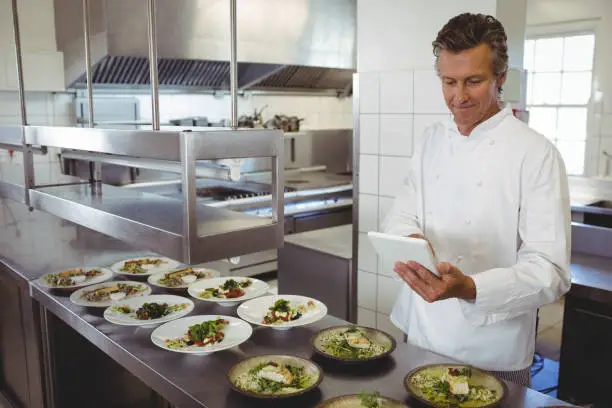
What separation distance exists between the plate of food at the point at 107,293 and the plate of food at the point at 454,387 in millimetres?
1569

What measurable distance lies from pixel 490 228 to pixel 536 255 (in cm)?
27

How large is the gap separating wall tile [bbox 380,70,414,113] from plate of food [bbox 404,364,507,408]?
2043 millimetres

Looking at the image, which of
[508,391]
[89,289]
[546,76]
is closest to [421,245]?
[508,391]

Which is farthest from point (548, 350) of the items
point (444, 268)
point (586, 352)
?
point (444, 268)

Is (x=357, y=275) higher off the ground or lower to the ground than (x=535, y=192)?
lower

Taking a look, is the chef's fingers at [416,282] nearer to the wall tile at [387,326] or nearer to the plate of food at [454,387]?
the plate of food at [454,387]

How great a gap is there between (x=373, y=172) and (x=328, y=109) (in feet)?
16.3

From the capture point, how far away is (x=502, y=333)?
7.72 ft

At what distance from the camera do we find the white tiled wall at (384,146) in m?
3.57

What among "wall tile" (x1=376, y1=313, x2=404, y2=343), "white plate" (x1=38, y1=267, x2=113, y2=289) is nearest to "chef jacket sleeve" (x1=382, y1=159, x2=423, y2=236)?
Answer: "wall tile" (x1=376, y1=313, x2=404, y2=343)

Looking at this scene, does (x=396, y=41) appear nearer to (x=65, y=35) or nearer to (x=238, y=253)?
(x=238, y=253)

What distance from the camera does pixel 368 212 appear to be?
3.98m

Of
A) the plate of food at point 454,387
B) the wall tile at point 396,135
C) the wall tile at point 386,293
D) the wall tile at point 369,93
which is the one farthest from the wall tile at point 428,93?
the plate of food at point 454,387

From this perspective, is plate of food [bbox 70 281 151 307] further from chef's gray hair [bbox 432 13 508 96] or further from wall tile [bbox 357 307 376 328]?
chef's gray hair [bbox 432 13 508 96]
